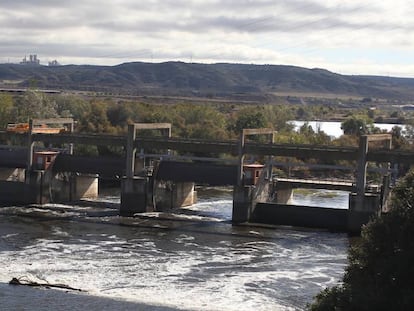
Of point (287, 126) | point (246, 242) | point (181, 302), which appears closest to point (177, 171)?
point (246, 242)

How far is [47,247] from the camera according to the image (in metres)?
43.9

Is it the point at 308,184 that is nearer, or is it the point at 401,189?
the point at 401,189

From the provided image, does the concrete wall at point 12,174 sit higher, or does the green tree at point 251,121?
the green tree at point 251,121

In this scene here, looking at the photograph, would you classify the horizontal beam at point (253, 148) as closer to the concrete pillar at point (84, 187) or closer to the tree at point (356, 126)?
the concrete pillar at point (84, 187)

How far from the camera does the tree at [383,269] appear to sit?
20938 mm

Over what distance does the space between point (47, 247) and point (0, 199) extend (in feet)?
63.6

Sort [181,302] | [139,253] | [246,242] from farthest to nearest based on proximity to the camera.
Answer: [246,242], [139,253], [181,302]

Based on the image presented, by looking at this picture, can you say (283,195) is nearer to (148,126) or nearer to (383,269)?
(148,126)

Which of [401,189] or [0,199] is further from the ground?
[401,189]

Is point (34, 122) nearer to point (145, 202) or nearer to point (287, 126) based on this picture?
point (145, 202)

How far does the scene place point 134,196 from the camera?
5706 cm

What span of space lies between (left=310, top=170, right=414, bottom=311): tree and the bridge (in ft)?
93.2

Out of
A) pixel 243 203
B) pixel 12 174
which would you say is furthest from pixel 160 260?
pixel 12 174

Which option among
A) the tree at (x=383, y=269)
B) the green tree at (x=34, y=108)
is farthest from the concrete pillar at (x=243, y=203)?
the green tree at (x=34, y=108)
